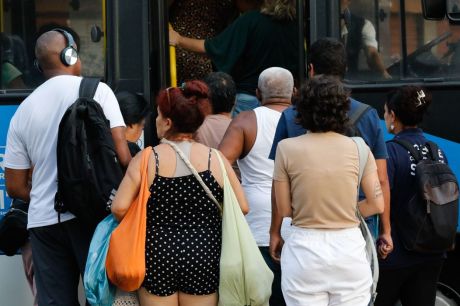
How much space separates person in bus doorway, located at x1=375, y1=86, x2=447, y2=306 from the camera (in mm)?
5430

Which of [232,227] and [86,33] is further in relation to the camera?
[86,33]

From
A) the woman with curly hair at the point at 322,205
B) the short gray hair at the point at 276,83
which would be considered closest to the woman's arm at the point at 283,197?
the woman with curly hair at the point at 322,205

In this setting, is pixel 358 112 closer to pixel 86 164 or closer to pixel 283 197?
pixel 283 197

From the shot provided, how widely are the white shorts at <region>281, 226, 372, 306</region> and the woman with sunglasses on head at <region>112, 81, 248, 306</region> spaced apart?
360 mm

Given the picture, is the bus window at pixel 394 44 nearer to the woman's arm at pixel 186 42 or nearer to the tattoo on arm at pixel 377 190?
the woman's arm at pixel 186 42

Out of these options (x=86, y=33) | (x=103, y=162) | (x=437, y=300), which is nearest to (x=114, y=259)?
(x=103, y=162)

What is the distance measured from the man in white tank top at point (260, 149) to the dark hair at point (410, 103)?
0.61 metres

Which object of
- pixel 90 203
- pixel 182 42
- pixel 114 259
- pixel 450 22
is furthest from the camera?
pixel 182 42

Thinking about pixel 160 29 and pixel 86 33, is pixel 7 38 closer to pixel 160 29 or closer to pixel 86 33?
pixel 86 33

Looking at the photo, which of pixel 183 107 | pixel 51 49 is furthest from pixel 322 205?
pixel 51 49

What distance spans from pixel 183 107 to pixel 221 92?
1211 millimetres

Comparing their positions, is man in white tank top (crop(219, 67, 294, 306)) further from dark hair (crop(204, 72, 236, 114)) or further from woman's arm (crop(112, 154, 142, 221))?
woman's arm (crop(112, 154, 142, 221))

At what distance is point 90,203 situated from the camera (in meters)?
4.83

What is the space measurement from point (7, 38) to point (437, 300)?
124 inches
